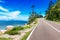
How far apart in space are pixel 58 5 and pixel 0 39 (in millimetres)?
85736

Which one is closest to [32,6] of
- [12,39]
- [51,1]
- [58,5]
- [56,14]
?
[51,1]

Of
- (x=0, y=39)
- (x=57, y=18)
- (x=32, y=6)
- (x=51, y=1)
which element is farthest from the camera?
(x=32, y=6)

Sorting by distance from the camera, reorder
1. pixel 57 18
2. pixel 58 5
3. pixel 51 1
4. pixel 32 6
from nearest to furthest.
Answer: pixel 57 18 < pixel 58 5 < pixel 51 1 < pixel 32 6

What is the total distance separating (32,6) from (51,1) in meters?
21.4

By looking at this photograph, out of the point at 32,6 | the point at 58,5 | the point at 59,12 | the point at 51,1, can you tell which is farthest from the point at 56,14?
the point at 32,6

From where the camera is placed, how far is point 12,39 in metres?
16.2

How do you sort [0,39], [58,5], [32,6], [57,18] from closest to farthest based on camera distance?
[0,39] < [57,18] < [58,5] < [32,6]

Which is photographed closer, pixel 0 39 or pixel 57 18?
pixel 0 39

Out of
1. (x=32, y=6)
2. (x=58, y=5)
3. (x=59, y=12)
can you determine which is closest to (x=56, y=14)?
(x=59, y=12)

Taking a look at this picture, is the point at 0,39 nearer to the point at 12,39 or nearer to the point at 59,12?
the point at 12,39

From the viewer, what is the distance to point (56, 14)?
86.3 m

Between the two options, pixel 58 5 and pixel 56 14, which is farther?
pixel 58 5

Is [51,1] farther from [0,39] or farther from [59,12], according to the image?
[0,39]

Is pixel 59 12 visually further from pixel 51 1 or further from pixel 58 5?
pixel 51 1
